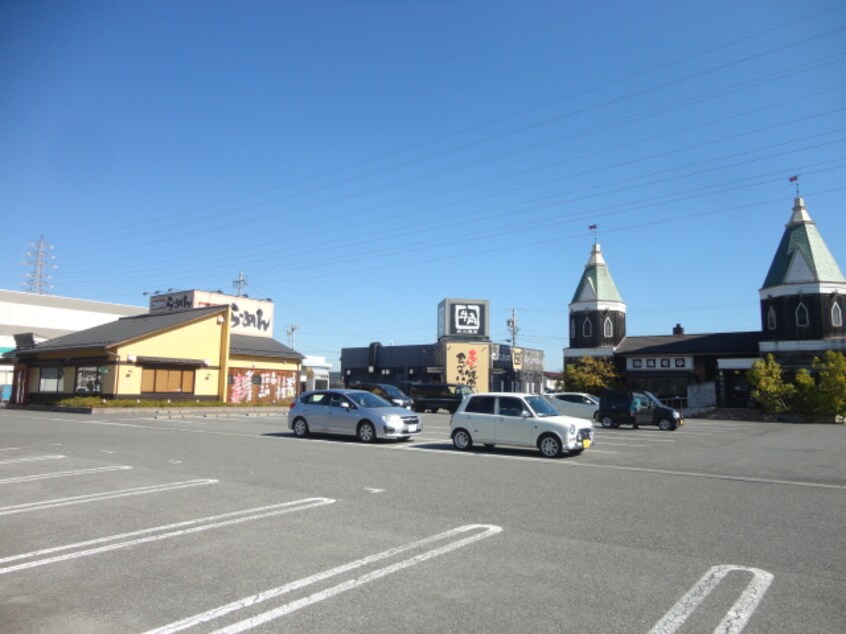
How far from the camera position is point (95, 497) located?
9414 mm

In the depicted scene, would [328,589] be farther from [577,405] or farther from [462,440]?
[577,405]

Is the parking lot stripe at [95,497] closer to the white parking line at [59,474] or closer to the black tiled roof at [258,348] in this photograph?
the white parking line at [59,474]

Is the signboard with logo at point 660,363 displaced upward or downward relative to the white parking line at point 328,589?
upward

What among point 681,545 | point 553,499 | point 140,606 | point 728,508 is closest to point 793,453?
point 728,508

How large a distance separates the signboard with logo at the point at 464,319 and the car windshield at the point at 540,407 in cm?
3896

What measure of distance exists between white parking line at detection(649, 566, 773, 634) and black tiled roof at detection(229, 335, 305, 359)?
124 ft

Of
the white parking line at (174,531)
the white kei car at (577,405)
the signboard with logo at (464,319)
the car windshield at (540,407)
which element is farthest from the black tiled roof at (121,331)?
the white parking line at (174,531)

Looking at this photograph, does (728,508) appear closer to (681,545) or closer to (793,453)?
(681,545)

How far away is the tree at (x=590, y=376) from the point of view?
50.3 meters

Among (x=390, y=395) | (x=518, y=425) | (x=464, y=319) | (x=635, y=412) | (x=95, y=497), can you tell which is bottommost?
(x=95, y=497)

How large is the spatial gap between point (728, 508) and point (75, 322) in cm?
7616

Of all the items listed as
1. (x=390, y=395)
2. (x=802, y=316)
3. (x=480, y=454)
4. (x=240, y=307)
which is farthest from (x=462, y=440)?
(x=802, y=316)

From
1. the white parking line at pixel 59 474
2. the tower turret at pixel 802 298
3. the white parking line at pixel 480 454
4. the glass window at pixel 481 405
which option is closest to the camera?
the white parking line at pixel 59 474

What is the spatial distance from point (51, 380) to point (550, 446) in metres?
34.3
